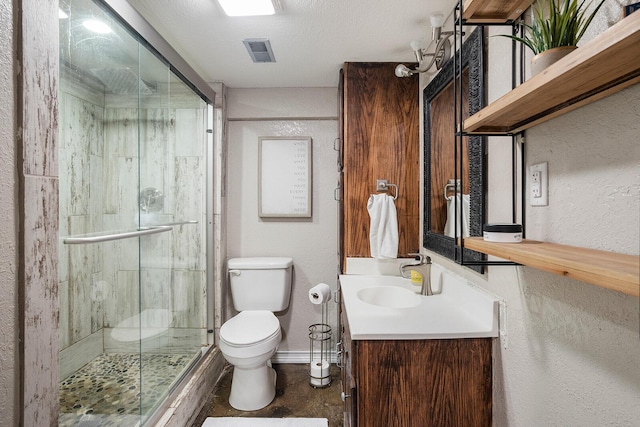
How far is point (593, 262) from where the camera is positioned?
569 mm

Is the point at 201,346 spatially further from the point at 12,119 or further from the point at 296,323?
the point at 12,119

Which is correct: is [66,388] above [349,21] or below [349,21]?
below

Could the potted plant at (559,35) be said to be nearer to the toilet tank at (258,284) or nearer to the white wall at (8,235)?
the white wall at (8,235)

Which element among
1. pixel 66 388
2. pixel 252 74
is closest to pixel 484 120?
pixel 66 388

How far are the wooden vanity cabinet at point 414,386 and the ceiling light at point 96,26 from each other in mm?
1517

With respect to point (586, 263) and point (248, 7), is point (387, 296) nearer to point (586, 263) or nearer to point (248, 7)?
point (586, 263)

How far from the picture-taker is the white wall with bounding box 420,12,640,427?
0.66 metres

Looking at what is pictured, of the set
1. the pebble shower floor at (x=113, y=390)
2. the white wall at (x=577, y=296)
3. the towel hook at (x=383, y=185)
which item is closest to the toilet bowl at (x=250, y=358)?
the pebble shower floor at (x=113, y=390)

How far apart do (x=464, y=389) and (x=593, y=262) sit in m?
0.78

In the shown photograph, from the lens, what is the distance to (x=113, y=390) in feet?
4.77

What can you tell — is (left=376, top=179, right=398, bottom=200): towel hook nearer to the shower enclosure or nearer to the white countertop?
the white countertop

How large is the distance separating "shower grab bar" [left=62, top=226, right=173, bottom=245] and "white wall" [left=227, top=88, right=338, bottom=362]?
2.60ft

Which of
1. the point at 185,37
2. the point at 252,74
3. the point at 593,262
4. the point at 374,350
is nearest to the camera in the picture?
the point at 593,262

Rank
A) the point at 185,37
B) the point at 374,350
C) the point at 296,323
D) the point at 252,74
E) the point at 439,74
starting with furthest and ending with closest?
the point at 296,323, the point at 252,74, the point at 185,37, the point at 439,74, the point at 374,350
